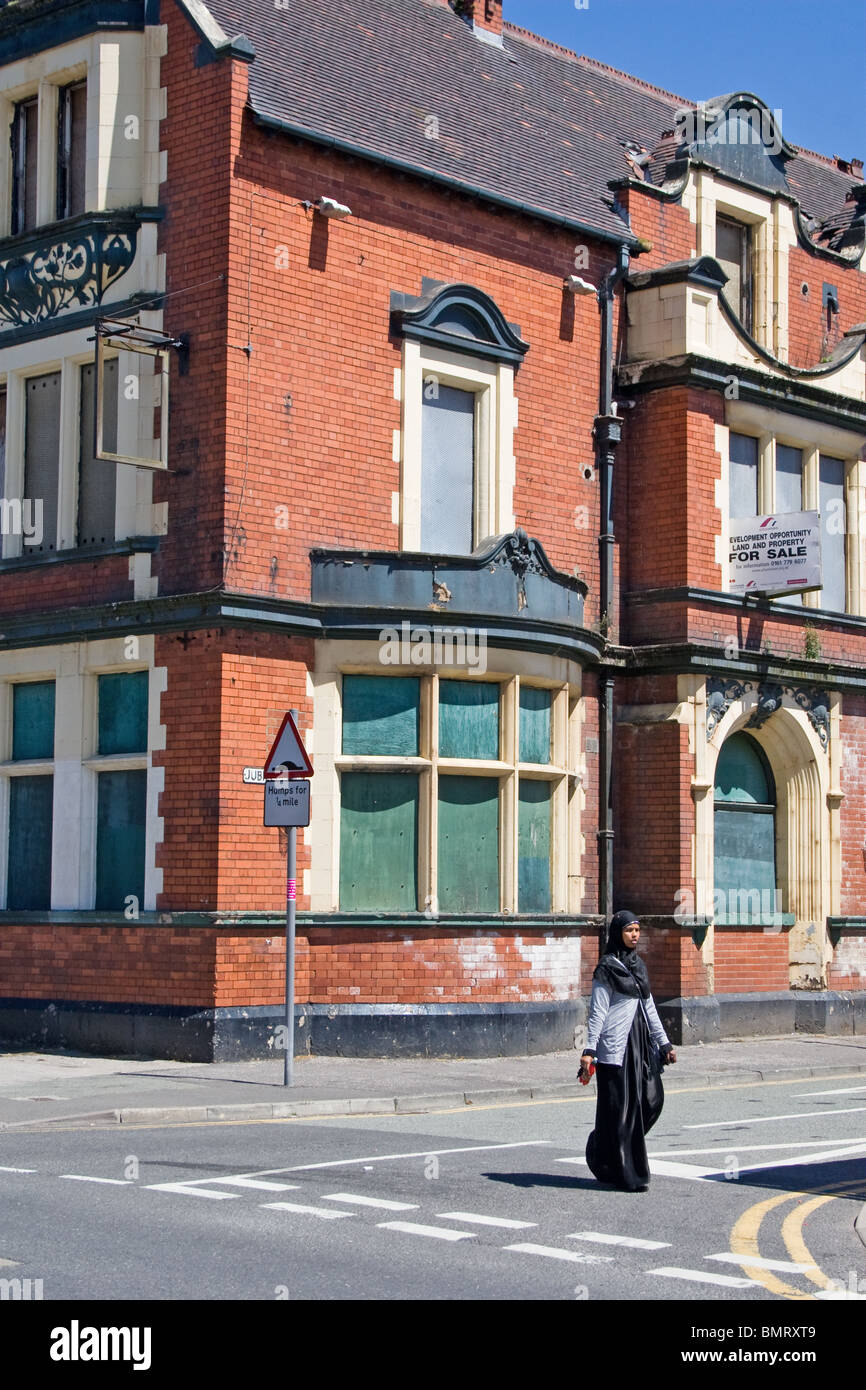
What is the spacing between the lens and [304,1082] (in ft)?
52.2

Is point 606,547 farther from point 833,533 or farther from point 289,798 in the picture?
point 289,798

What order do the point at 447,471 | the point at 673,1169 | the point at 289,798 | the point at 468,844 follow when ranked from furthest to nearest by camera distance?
the point at 447,471
the point at 468,844
the point at 289,798
the point at 673,1169

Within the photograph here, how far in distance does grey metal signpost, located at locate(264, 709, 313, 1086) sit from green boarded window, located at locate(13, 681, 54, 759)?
432 cm

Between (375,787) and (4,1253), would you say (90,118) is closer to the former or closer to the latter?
(375,787)

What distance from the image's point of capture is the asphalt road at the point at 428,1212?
7820 mm

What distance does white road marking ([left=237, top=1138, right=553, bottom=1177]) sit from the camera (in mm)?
11172

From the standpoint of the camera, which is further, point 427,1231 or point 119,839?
point 119,839

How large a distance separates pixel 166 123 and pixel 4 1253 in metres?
13.5

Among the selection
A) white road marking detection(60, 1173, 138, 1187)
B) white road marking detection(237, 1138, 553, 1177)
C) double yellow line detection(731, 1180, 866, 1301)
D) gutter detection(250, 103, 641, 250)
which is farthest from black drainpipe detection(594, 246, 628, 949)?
white road marking detection(60, 1173, 138, 1187)

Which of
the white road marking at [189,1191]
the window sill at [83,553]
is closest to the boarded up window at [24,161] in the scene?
the window sill at [83,553]

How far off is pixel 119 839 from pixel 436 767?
333 cm

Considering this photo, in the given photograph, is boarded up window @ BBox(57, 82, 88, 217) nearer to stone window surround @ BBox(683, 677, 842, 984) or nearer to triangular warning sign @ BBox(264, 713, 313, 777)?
triangular warning sign @ BBox(264, 713, 313, 777)

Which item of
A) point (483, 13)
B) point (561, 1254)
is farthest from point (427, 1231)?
point (483, 13)

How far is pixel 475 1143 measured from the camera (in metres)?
12.8
